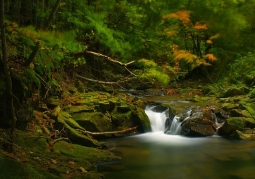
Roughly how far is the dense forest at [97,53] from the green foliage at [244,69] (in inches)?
2.2

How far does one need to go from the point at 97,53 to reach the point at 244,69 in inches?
427

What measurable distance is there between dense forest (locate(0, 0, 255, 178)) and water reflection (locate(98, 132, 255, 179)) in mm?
865

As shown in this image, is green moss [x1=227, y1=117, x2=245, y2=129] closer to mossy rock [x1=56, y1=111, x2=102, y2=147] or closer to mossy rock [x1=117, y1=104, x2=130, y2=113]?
mossy rock [x1=117, y1=104, x2=130, y2=113]

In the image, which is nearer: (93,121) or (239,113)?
(93,121)

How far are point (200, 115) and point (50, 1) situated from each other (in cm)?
689

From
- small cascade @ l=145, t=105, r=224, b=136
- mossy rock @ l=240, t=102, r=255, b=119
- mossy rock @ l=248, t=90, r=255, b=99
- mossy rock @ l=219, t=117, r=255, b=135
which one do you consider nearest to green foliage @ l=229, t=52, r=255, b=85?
mossy rock @ l=248, t=90, r=255, b=99

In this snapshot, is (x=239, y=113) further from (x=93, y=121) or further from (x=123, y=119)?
(x=93, y=121)

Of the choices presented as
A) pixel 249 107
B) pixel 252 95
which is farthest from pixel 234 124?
pixel 252 95

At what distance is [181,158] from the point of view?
28.0ft

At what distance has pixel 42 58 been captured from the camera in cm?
781

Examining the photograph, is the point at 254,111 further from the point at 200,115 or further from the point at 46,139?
the point at 46,139

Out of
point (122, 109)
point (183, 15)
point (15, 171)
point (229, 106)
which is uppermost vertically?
point (183, 15)

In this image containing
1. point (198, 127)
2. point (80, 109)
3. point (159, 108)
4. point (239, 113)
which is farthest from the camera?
point (159, 108)

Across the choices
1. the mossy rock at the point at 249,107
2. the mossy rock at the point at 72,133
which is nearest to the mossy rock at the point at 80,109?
the mossy rock at the point at 72,133
